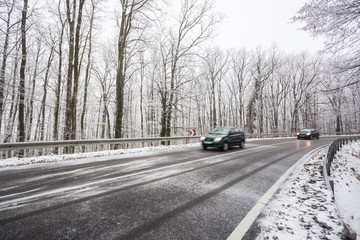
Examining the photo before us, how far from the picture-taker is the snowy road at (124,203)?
2180mm

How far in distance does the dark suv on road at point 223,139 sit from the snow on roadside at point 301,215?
224 inches

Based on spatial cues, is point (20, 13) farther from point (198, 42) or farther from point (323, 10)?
point (323, 10)

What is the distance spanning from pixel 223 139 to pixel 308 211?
7048mm

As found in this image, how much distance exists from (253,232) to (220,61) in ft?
99.3

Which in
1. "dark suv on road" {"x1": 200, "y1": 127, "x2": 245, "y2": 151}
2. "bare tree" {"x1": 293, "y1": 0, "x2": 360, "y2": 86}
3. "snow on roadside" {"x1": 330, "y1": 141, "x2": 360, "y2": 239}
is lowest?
"snow on roadside" {"x1": 330, "y1": 141, "x2": 360, "y2": 239}

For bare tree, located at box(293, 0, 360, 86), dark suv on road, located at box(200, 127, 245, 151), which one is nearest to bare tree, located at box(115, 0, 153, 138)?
dark suv on road, located at box(200, 127, 245, 151)

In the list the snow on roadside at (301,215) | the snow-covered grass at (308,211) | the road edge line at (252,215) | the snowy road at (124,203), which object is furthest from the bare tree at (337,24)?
the road edge line at (252,215)

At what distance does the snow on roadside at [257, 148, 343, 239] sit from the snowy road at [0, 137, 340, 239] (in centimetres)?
34

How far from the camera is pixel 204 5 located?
15.4 m

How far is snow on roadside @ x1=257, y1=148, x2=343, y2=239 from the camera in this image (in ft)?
7.45

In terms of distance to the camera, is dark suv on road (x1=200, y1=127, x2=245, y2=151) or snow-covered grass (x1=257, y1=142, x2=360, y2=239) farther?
dark suv on road (x1=200, y1=127, x2=245, y2=151)

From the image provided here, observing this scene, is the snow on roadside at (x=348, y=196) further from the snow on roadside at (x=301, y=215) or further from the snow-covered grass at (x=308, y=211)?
the snow on roadside at (x=301, y=215)

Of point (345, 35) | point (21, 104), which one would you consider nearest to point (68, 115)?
point (21, 104)

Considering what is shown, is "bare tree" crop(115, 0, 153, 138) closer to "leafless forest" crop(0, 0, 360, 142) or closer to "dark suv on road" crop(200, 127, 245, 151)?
"leafless forest" crop(0, 0, 360, 142)
